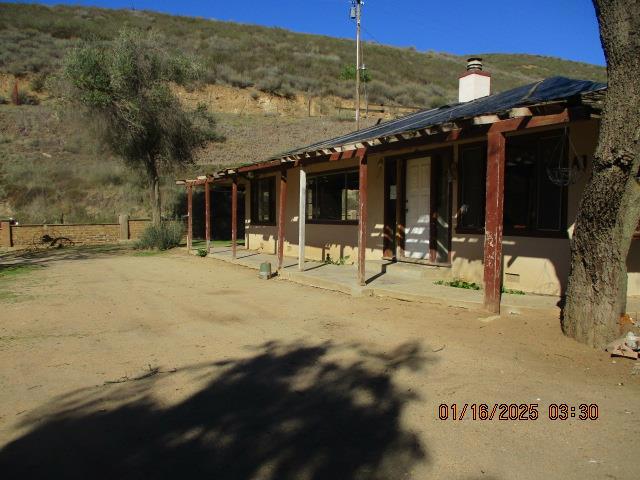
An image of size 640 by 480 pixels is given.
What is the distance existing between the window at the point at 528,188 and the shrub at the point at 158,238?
43.9 ft

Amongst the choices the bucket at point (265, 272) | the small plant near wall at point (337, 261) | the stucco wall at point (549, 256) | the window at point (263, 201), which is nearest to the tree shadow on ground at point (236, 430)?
the stucco wall at point (549, 256)

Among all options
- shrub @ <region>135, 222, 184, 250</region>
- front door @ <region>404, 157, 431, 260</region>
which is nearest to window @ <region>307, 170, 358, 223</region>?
front door @ <region>404, 157, 431, 260</region>

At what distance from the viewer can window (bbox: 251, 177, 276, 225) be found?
1561 centimetres

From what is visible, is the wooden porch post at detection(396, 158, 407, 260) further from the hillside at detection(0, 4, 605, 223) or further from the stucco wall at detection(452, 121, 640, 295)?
the hillside at detection(0, 4, 605, 223)

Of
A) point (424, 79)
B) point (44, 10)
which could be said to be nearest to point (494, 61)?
point (424, 79)

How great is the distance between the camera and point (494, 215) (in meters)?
6.43

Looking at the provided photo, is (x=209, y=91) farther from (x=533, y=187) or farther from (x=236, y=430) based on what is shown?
(x=236, y=430)

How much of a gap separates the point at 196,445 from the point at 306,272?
725 cm

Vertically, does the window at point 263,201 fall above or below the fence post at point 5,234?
above

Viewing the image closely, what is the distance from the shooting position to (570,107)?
5.58 m

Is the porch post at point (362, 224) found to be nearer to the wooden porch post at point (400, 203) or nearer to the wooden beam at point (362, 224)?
the wooden beam at point (362, 224)

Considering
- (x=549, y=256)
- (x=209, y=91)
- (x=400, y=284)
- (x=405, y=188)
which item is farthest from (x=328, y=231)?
(x=209, y=91)

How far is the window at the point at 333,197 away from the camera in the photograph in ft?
40.3

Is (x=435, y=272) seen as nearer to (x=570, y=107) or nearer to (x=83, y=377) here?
(x=570, y=107)
